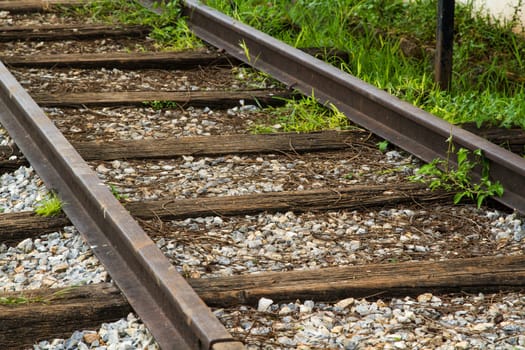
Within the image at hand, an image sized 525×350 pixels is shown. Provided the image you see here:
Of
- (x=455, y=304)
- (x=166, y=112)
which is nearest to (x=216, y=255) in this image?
(x=455, y=304)

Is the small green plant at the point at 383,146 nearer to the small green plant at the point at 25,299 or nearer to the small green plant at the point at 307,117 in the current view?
the small green plant at the point at 307,117

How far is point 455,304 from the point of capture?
304 cm

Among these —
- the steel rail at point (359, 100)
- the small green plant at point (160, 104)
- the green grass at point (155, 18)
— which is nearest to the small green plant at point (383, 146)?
the steel rail at point (359, 100)

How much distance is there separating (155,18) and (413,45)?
187 cm

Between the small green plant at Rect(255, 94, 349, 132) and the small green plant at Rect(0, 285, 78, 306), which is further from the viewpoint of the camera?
the small green plant at Rect(255, 94, 349, 132)

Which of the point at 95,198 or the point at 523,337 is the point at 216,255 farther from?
the point at 523,337

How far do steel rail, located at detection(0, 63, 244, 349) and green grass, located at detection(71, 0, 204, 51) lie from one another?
1.97m

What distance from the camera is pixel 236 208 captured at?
3730 millimetres

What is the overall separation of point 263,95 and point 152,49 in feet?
4.40

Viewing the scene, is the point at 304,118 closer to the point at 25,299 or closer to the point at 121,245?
the point at 121,245

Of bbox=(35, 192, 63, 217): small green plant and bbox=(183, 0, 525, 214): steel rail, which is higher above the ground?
bbox=(183, 0, 525, 214): steel rail

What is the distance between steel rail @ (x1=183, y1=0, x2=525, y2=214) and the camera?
386cm

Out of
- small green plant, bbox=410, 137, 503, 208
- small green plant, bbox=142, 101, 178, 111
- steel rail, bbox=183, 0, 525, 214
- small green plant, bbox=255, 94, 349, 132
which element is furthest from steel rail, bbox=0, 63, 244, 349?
steel rail, bbox=183, 0, 525, 214

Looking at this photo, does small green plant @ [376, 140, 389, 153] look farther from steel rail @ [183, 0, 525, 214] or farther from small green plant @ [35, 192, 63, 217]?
small green plant @ [35, 192, 63, 217]
